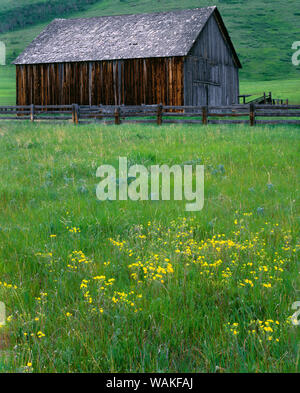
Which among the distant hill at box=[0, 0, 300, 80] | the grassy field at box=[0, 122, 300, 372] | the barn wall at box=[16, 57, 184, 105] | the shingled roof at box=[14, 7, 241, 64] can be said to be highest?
the distant hill at box=[0, 0, 300, 80]

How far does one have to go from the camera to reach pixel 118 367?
2.88 metres

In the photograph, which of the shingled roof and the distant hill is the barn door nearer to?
the shingled roof

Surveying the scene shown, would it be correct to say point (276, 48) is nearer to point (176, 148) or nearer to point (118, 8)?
point (118, 8)

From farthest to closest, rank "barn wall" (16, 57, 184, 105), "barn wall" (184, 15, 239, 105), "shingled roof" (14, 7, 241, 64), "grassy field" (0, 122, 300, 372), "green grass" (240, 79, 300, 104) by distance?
1. "green grass" (240, 79, 300, 104)
2. "barn wall" (184, 15, 239, 105)
3. "shingled roof" (14, 7, 241, 64)
4. "barn wall" (16, 57, 184, 105)
5. "grassy field" (0, 122, 300, 372)

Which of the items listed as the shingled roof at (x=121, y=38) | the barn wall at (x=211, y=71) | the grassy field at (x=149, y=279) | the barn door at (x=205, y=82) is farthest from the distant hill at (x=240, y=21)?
the grassy field at (x=149, y=279)

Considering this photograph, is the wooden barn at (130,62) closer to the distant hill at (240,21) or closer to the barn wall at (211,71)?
the barn wall at (211,71)

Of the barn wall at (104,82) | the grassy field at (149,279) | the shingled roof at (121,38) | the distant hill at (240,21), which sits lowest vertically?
the grassy field at (149,279)

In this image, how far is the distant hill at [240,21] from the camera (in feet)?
304

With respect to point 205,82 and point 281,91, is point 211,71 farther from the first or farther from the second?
point 281,91

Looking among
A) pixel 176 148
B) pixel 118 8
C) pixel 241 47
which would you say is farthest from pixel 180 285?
pixel 118 8

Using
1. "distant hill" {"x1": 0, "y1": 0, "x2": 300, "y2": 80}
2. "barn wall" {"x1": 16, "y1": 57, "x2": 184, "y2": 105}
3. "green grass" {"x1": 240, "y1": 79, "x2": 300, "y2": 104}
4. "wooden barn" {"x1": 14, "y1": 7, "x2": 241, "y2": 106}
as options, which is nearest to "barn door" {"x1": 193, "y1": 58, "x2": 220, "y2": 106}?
"wooden barn" {"x1": 14, "y1": 7, "x2": 241, "y2": 106}

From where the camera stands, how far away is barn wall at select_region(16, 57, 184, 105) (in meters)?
29.9

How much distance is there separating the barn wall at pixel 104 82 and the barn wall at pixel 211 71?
4.07ft

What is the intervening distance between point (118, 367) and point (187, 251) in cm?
178
